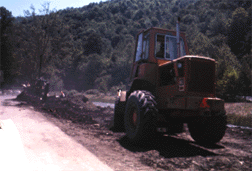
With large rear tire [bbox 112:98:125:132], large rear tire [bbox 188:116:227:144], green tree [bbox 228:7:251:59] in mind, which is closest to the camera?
large rear tire [bbox 188:116:227:144]

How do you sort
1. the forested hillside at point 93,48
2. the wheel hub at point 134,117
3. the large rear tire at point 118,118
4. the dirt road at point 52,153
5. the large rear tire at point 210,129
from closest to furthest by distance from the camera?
1. the dirt road at point 52,153
2. the large rear tire at point 210,129
3. the wheel hub at point 134,117
4. the large rear tire at point 118,118
5. the forested hillside at point 93,48

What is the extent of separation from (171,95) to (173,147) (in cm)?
154

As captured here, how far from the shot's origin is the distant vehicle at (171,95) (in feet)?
19.8

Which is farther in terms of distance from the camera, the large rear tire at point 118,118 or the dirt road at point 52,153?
the large rear tire at point 118,118

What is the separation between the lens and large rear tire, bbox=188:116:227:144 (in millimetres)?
6423

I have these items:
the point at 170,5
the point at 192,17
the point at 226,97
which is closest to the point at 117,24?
the point at 170,5

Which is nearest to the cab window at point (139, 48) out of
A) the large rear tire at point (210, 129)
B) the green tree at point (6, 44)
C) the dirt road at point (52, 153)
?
the large rear tire at point (210, 129)

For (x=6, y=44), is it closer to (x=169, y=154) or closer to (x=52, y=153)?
(x=52, y=153)

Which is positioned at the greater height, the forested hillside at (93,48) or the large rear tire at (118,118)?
the forested hillside at (93,48)

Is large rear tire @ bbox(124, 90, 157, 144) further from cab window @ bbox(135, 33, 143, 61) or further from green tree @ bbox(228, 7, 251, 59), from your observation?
green tree @ bbox(228, 7, 251, 59)

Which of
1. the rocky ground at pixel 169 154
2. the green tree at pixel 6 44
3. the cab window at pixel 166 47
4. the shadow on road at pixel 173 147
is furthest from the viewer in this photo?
A: the green tree at pixel 6 44

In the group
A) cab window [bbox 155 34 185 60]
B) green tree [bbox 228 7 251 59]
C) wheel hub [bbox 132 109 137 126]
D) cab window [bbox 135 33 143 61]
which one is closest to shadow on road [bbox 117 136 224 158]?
wheel hub [bbox 132 109 137 126]

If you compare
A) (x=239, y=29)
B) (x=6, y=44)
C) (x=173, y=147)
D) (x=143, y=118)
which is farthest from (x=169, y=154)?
(x=239, y=29)

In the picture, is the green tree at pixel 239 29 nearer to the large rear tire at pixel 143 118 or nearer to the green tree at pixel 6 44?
the green tree at pixel 6 44
